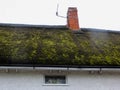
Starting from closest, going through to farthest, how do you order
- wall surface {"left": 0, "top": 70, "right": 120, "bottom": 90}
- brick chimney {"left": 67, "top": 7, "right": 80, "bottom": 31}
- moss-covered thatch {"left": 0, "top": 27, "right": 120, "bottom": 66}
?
wall surface {"left": 0, "top": 70, "right": 120, "bottom": 90} → moss-covered thatch {"left": 0, "top": 27, "right": 120, "bottom": 66} → brick chimney {"left": 67, "top": 7, "right": 80, "bottom": 31}

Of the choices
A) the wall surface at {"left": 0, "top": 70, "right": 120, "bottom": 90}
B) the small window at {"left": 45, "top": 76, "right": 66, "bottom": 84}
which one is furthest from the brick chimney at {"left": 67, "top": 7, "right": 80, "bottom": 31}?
the small window at {"left": 45, "top": 76, "right": 66, "bottom": 84}

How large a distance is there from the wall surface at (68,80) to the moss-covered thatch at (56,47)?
24.0 inches

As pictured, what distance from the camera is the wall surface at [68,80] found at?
16.8 metres

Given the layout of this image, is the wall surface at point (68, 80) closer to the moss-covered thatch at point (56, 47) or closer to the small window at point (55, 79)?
the small window at point (55, 79)

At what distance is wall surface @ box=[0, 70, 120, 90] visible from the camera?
16797 millimetres

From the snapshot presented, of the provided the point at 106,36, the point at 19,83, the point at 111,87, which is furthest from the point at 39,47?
the point at 106,36

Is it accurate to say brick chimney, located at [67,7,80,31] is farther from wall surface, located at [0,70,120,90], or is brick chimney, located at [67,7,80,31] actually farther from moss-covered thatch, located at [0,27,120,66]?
wall surface, located at [0,70,120,90]

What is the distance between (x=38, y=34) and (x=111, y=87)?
649 centimetres

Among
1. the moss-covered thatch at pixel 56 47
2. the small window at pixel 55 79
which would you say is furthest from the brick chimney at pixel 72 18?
the small window at pixel 55 79

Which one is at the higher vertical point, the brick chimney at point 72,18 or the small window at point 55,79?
the brick chimney at point 72,18

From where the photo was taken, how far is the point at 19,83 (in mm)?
16875

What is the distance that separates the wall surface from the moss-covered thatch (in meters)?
0.61

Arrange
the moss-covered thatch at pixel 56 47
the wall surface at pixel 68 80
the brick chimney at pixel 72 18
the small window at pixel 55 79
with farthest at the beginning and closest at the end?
1. the brick chimney at pixel 72 18
2. the moss-covered thatch at pixel 56 47
3. the small window at pixel 55 79
4. the wall surface at pixel 68 80

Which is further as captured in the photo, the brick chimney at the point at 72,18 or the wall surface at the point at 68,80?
the brick chimney at the point at 72,18
